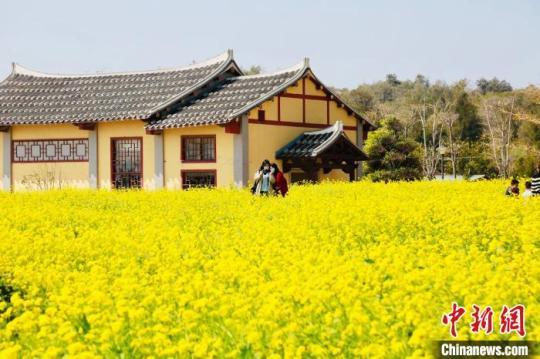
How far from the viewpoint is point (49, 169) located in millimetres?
34000

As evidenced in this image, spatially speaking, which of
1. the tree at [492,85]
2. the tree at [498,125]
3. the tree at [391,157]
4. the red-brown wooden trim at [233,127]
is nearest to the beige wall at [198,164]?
the red-brown wooden trim at [233,127]

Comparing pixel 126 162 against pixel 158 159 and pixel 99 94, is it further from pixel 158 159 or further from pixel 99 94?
pixel 99 94

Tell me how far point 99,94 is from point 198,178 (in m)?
5.86

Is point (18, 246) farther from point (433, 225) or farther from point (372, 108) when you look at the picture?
point (372, 108)

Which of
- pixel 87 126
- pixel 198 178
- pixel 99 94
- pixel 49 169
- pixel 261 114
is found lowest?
pixel 198 178

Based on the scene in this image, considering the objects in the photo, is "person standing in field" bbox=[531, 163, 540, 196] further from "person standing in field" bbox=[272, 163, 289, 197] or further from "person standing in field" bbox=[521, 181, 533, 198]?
"person standing in field" bbox=[272, 163, 289, 197]

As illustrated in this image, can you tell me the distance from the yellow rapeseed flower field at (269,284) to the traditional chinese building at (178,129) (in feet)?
53.2

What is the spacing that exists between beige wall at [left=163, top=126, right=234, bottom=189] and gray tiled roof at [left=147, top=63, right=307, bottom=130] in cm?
63

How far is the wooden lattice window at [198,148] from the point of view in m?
31.6

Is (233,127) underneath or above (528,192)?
above

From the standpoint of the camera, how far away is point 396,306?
693 cm

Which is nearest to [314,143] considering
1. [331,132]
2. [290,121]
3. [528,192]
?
[331,132]

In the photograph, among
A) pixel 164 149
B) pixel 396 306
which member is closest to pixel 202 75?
pixel 164 149

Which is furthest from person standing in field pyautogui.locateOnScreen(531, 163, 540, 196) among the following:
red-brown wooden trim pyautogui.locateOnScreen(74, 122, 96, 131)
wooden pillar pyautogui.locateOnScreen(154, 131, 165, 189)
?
red-brown wooden trim pyautogui.locateOnScreen(74, 122, 96, 131)
